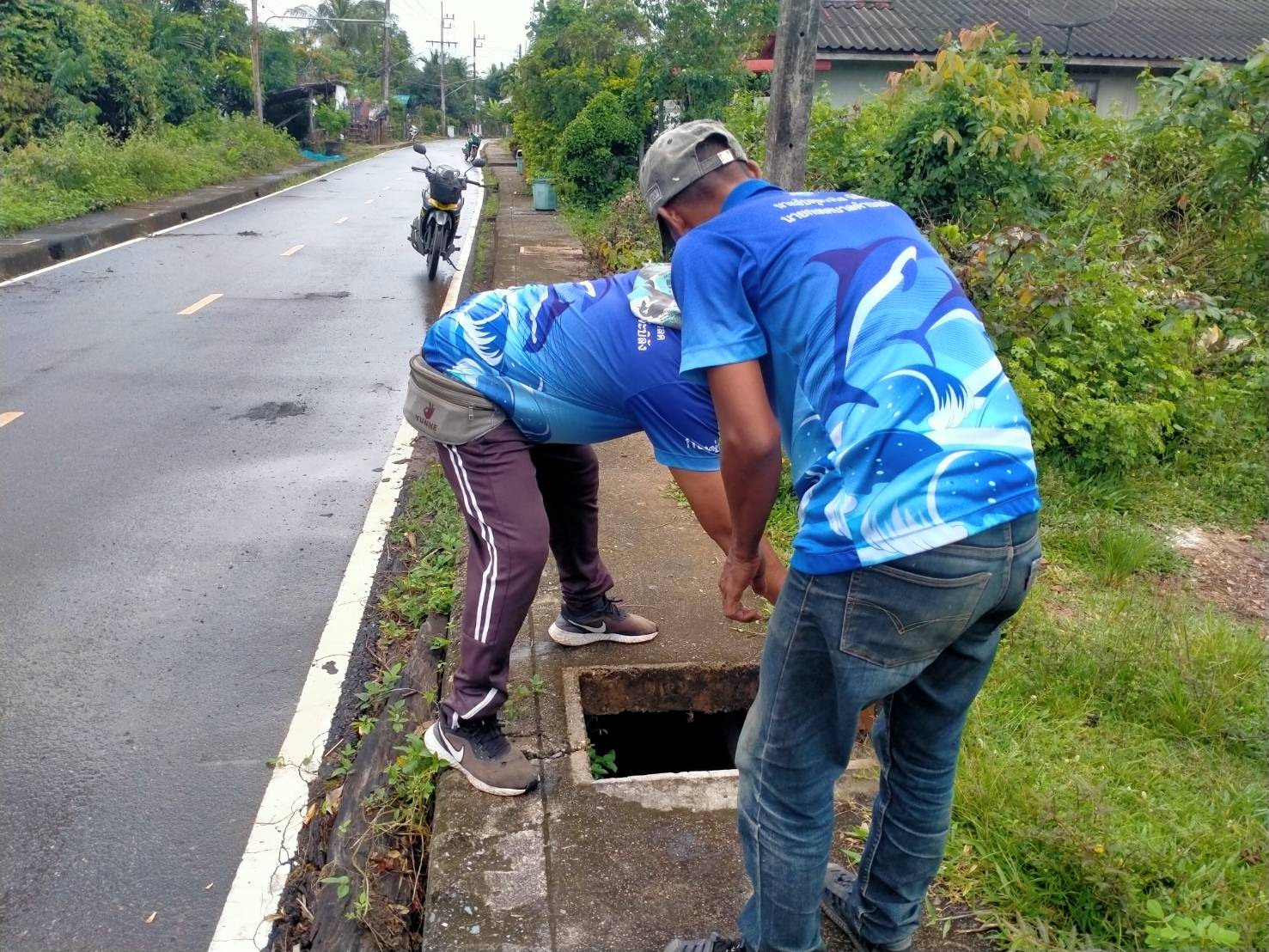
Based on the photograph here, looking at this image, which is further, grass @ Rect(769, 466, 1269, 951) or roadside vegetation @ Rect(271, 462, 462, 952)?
roadside vegetation @ Rect(271, 462, 462, 952)

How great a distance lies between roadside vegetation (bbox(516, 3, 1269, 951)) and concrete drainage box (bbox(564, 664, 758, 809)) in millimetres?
723

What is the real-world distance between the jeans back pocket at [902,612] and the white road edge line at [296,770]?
65.8 inches

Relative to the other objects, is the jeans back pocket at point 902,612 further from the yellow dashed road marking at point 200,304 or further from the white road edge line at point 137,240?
the white road edge line at point 137,240

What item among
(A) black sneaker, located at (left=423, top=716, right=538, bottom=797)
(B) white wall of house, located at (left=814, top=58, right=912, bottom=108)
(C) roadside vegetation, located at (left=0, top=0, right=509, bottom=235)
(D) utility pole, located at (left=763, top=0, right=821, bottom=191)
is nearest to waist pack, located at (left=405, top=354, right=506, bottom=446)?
(A) black sneaker, located at (left=423, top=716, right=538, bottom=797)

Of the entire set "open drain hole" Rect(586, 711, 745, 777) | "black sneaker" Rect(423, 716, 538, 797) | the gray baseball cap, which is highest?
the gray baseball cap

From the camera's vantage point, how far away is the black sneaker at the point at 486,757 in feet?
8.80

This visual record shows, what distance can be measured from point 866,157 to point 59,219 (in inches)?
498

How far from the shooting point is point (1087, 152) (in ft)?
24.5

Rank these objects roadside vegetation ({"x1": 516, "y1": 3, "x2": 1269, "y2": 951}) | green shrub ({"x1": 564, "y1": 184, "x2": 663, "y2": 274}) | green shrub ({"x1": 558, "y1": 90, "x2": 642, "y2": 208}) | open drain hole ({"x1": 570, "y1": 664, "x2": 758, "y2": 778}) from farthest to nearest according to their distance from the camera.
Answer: green shrub ({"x1": 558, "y1": 90, "x2": 642, "y2": 208}), green shrub ({"x1": 564, "y1": 184, "x2": 663, "y2": 274}), open drain hole ({"x1": 570, "y1": 664, "x2": 758, "y2": 778}), roadside vegetation ({"x1": 516, "y1": 3, "x2": 1269, "y2": 951})

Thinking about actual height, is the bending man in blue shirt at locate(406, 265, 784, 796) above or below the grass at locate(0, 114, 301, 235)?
above

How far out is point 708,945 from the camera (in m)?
2.11

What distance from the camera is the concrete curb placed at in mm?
12359

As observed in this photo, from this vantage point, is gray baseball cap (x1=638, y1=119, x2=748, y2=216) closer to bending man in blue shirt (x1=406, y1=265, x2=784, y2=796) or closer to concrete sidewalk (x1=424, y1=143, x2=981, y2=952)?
bending man in blue shirt (x1=406, y1=265, x2=784, y2=796)

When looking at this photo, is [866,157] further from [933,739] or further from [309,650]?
[933,739]
